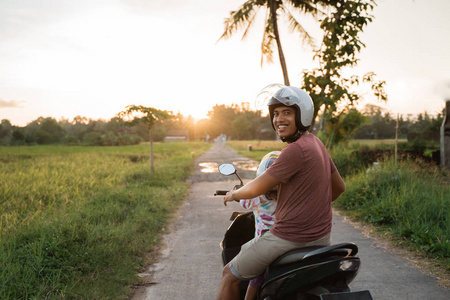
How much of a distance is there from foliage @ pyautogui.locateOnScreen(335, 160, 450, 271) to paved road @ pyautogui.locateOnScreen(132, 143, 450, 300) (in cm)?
41

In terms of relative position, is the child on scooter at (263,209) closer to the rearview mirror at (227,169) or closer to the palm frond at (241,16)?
the rearview mirror at (227,169)

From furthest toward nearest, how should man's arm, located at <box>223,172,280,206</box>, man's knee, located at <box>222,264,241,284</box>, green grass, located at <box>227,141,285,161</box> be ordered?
green grass, located at <box>227,141,285,161</box>, man's knee, located at <box>222,264,241,284</box>, man's arm, located at <box>223,172,280,206</box>

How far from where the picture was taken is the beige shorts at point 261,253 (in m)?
1.86

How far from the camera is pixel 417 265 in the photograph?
3.70 m

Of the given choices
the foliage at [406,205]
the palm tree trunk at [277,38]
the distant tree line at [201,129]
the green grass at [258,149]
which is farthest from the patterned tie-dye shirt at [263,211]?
the green grass at [258,149]

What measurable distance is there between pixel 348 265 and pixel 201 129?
320ft

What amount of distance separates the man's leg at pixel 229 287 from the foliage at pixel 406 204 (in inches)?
105

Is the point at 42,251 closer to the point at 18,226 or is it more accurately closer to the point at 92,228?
the point at 92,228

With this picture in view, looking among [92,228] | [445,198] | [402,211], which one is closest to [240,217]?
[92,228]

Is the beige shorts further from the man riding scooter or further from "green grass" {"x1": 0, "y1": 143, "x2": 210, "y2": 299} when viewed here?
"green grass" {"x1": 0, "y1": 143, "x2": 210, "y2": 299}

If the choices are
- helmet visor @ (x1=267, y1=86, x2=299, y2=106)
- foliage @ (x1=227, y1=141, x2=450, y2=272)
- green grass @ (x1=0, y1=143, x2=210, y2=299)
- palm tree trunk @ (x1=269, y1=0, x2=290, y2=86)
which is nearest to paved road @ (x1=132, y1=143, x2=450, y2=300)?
green grass @ (x1=0, y1=143, x2=210, y2=299)

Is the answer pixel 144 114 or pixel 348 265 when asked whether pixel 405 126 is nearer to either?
pixel 144 114

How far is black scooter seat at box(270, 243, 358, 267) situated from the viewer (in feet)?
5.55

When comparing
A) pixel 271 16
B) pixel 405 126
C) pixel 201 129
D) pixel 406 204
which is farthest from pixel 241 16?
pixel 201 129
